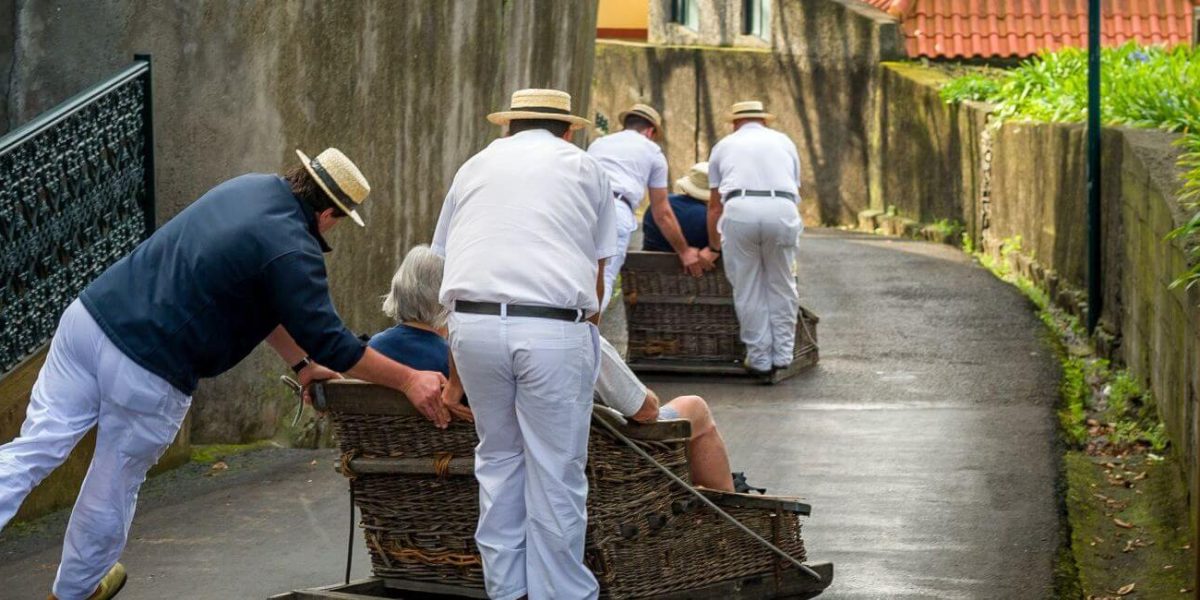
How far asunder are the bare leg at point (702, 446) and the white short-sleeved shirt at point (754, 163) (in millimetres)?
4977

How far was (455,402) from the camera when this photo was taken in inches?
242

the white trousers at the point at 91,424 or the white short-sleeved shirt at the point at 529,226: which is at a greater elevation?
the white short-sleeved shirt at the point at 529,226

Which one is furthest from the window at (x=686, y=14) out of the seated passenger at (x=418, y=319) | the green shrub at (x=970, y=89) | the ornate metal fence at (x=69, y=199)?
the seated passenger at (x=418, y=319)

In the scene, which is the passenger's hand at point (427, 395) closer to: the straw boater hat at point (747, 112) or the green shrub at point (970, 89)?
the straw boater hat at point (747, 112)

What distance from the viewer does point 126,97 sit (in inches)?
360

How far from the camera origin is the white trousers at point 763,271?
11.7 meters

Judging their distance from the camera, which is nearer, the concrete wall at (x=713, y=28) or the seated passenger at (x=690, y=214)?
the seated passenger at (x=690, y=214)

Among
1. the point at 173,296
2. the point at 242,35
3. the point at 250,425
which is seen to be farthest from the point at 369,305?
the point at 173,296

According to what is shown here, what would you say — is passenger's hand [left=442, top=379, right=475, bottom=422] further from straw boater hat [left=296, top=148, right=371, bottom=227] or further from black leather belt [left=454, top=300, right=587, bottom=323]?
straw boater hat [left=296, top=148, right=371, bottom=227]

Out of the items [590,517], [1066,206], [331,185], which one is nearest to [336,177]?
[331,185]

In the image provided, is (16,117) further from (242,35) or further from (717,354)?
(717,354)

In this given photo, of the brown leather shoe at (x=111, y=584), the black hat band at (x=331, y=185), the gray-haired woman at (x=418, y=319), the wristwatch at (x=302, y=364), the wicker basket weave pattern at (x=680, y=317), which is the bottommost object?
the brown leather shoe at (x=111, y=584)

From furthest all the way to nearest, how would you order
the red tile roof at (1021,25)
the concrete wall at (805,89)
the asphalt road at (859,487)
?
the concrete wall at (805,89)
the red tile roof at (1021,25)
the asphalt road at (859,487)

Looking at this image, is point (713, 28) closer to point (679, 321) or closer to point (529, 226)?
point (679, 321)
